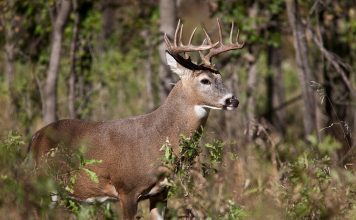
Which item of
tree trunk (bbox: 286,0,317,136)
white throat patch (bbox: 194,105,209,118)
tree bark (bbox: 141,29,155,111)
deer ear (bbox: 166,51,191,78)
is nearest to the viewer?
white throat patch (bbox: 194,105,209,118)

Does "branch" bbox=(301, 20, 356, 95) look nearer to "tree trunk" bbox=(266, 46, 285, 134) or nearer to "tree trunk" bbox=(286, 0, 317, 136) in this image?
"tree trunk" bbox=(286, 0, 317, 136)

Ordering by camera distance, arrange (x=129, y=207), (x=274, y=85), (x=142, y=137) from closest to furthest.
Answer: (x=129, y=207) < (x=142, y=137) < (x=274, y=85)

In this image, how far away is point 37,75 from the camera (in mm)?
12492

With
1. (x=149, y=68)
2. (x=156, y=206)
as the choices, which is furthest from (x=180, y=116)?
(x=149, y=68)

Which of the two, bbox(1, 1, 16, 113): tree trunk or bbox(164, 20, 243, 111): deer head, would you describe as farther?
bbox(1, 1, 16, 113): tree trunk

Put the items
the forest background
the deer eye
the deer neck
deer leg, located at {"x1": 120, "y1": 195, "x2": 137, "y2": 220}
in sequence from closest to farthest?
deer leg, located at {"x1": 120, "y1": 195, "x2": 137, "y2": 220} < the deer neck < the deer eye < the forest background

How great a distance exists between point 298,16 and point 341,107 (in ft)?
9.27

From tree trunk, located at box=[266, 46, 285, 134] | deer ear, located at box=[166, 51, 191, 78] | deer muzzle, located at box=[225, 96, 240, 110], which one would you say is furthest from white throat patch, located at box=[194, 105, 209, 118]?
tree trunk, located at box=[266, 46, 285, 134]

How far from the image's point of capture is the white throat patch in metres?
7.79

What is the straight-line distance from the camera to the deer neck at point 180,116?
25.2 feet

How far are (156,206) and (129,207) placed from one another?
352 mm

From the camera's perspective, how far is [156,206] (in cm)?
762

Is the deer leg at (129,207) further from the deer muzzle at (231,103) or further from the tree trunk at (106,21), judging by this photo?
the tree trunk at (106,21)

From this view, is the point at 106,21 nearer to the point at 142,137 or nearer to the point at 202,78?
the point at 202,78
